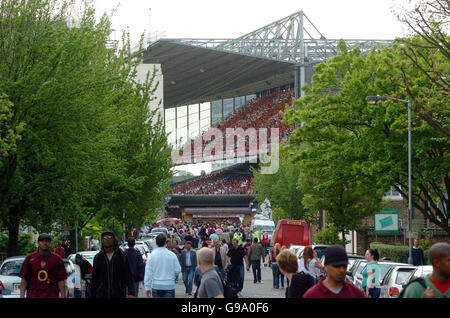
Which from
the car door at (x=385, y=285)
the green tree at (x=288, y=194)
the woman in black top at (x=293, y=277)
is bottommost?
the car door at (x=385, y=285)

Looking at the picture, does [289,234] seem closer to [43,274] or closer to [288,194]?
[288,194]

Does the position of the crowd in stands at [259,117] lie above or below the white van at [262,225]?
above

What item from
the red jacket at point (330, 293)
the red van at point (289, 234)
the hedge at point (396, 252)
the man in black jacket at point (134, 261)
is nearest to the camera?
the red jacket at point (330, 293)

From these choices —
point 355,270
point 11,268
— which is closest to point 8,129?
point 11,268

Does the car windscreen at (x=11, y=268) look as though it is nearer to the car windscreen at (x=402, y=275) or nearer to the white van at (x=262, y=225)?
the car windscreen at (x=402, y=275)

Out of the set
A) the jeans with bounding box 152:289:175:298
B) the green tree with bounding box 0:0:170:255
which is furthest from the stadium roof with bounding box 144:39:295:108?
the jeans with bounding box 152:289:175:298

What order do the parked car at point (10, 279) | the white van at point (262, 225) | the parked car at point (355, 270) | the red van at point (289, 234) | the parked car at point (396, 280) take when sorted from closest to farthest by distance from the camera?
the parked car at point (396, 280) → the parked car at point (10, 279) → the parked car at point (355, 270) → the red van at point (289, 234) → the white van at point (262, 225)

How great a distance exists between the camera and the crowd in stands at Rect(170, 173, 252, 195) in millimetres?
106500

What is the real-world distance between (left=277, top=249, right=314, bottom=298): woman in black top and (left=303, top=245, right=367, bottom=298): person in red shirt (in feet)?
11.2

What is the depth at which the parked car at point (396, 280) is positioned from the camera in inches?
628

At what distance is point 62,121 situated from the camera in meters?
21.6

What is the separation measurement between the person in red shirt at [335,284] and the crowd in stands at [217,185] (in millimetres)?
97348

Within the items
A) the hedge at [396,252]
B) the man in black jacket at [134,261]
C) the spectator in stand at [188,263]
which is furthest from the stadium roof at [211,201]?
the man in black jacket at [134,261]

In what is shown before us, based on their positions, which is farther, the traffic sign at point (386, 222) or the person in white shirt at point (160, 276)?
the traffic sign at point (386, 222)
